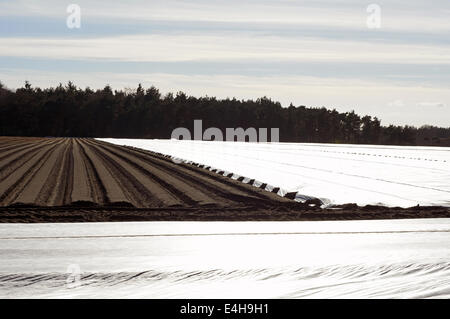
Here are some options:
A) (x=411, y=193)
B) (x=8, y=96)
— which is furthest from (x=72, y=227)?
(x=8, y=96)

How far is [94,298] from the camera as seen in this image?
5352mm

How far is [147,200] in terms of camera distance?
14.0 meters

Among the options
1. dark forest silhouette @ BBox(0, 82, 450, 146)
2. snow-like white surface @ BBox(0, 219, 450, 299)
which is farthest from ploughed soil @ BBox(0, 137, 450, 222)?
dark forest silhouette @ BBox(0, 82, 450, 146)

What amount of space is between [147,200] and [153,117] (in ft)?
303

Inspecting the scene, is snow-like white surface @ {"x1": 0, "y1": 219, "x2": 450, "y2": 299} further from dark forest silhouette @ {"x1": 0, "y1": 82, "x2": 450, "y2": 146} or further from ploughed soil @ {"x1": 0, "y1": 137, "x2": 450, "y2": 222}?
dark forest silhouette @ {"x1": 0, "y1": 82, "x2": 450, "y2": 146}

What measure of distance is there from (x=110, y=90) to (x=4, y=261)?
368 ft

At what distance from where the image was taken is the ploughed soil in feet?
37.4

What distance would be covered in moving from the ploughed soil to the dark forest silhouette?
267ft

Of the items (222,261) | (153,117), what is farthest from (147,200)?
(153,117)

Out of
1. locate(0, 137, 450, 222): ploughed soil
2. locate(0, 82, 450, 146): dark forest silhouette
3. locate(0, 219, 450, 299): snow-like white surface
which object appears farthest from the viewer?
locate(0, 82, 450, 146): dark forest silhouette

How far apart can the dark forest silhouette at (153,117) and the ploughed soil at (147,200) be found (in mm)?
81407

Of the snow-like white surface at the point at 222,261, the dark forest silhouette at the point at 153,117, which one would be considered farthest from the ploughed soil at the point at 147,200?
the dark forest silhouette at the point at 153,117

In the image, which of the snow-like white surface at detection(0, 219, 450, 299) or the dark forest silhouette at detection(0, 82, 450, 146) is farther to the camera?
the dark forest silhouette at detection(0, 82, 450, 146)
